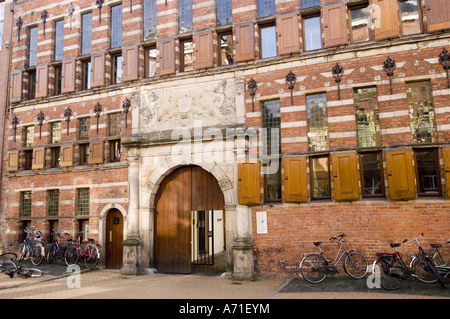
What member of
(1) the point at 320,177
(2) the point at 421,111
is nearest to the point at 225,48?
(1) the point at 320,177

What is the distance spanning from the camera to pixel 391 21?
9.73 metres

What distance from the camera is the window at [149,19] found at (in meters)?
12.8

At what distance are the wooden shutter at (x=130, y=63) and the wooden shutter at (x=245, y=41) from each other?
12.2ft

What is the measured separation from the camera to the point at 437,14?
30.7 feet

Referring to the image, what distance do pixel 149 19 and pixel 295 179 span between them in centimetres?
790

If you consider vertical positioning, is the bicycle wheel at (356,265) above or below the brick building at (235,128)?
below

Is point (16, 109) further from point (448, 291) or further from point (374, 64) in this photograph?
point (448, 291)

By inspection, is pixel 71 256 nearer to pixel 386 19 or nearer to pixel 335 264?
pixel 335 264

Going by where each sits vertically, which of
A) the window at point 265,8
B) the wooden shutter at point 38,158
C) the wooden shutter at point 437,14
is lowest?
the wooden shutter at point 38,158

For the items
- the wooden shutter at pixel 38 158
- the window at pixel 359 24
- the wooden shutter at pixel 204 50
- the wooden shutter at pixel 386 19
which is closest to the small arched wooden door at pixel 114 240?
the wooden shutter at pixel 38 158

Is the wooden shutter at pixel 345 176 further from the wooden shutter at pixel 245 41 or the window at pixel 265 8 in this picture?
the window at pixel 265 8

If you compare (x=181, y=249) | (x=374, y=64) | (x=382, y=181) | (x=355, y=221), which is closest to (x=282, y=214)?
(x=355, y=221)

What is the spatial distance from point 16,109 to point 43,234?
17.6 ft

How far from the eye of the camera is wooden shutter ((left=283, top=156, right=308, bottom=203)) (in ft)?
32.6
